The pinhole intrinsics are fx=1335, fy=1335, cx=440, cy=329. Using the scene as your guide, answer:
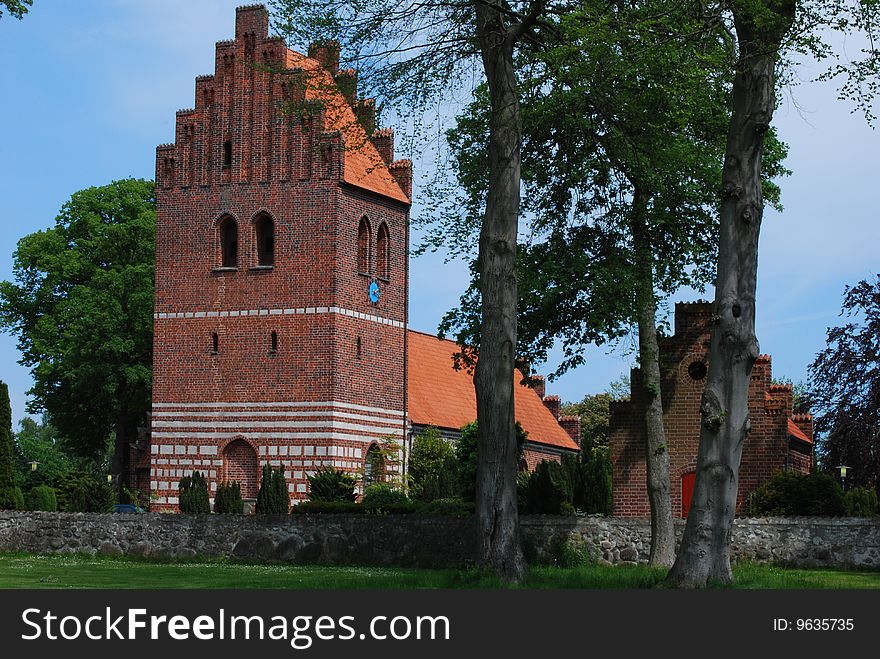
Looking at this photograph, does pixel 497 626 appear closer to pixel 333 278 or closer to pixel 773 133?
pixel 773 133

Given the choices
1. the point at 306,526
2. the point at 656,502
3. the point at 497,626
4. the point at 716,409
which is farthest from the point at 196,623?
the point at 306,526

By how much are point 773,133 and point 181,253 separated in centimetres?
2381

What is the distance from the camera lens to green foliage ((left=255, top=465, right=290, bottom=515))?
41406 mm

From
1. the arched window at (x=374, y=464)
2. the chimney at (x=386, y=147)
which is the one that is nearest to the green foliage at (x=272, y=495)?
the arched window at (x=374, y=464)

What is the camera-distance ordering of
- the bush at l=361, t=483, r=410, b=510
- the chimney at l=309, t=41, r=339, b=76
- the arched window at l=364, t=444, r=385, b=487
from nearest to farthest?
1. the chimney at l=309, t=41, r=339, b=76
2. the bush at l=361, t=483, r=410, b=510
3. the arched window at l=364, t=444, r=385, b=487

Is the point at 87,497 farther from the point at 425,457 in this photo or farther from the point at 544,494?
the point at 544,494

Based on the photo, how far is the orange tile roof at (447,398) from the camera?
5566cm

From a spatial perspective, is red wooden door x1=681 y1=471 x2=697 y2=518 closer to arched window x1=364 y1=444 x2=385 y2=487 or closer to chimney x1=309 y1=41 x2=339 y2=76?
chimney x1=309 y1=41 x2=339 y2=76

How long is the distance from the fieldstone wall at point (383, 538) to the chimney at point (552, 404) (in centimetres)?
4181

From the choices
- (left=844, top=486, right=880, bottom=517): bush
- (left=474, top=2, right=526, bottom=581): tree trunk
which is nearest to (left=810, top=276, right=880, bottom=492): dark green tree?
(left=844, top=486, right=880, bottom=517): bush

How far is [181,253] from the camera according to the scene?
156 feet

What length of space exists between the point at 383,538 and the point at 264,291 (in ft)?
62.2

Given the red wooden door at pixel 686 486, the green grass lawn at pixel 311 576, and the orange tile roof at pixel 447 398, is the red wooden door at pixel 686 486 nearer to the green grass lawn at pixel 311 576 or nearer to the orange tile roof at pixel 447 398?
the green grass lawn at pixel 311 576

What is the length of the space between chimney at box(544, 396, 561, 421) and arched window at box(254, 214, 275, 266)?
2794 centimetres
